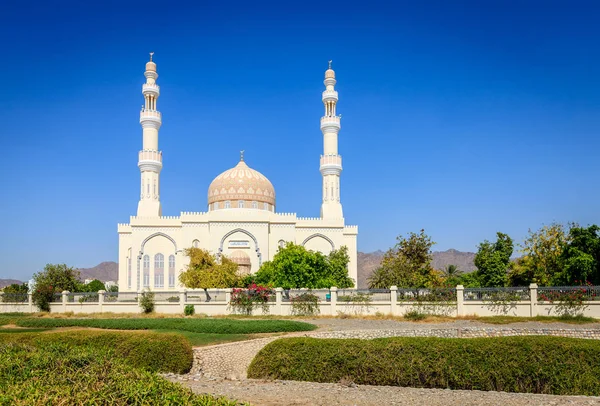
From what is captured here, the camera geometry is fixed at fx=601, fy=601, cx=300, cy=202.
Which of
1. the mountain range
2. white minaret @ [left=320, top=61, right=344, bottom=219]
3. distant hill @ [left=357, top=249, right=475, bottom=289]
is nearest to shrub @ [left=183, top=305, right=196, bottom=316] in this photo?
white minaret @ [left=320, top=61, right=344, bottom=219]

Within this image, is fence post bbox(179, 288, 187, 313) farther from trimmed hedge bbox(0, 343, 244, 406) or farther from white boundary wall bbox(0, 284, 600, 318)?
trimmed hedge bbox(0, 343, 244, 406)

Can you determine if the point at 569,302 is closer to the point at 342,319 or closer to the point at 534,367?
the point at 342,319

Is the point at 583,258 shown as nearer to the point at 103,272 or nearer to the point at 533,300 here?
the point at 533,300

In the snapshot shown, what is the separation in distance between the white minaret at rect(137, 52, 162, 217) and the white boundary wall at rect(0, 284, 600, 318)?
47.5 feet

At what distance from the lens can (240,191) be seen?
145 feet

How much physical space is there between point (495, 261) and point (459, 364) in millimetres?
22766

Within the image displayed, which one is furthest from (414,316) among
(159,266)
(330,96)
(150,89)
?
(150,89)

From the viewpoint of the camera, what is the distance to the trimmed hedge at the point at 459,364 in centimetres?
1131

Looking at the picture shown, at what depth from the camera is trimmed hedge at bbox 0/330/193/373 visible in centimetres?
1309

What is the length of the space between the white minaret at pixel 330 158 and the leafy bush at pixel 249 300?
19268 millimetres

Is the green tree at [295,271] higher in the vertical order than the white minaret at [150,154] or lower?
lower

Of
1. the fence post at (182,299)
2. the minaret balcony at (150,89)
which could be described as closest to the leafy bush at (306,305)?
the fence post at (182,299)

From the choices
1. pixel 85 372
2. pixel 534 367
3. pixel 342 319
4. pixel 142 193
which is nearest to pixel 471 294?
pixel 342 319

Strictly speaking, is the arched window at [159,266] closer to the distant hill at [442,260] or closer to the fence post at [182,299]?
the fence post at [182,299]
